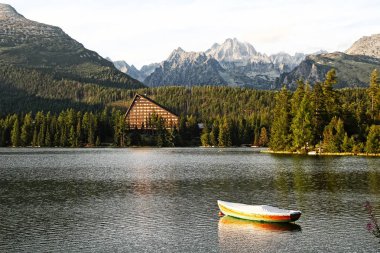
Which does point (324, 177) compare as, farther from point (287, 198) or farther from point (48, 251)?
point (48, 251)

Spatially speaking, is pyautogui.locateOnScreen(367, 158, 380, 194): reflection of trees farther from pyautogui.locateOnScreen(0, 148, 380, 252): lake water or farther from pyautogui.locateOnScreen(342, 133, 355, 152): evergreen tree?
pyautogui.locateOnScreen(342, 133, 355, 152): evergreen tree

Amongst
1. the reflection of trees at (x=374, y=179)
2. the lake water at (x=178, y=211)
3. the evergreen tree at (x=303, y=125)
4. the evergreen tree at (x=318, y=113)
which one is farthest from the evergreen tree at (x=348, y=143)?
the lake water at (x=178, y=211)

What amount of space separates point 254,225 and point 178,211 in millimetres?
11567

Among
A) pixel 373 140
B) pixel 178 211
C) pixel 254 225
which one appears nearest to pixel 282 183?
pixel 178 211

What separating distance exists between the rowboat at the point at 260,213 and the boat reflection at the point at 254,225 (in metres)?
0.54

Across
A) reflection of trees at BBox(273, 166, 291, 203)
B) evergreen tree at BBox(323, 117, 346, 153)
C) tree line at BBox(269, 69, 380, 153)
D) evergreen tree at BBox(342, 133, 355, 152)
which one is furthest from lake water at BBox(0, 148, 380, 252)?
tree line at BBox(269, 69, 380, 153)

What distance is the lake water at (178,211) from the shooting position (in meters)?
45.9

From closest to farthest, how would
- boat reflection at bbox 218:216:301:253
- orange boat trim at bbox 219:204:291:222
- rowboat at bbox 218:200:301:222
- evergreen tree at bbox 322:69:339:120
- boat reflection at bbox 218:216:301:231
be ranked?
boat reflection at bbox 218:216:301:253, boat reflection at bbox 218:216:301:231, rowboat at bbox 218:200:301:222, orange boat trim at bbox 219:204:291:222, evergreen tree at bbox 322:69:339:120

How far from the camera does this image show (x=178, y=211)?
62.5 meters

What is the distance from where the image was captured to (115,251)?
141ft

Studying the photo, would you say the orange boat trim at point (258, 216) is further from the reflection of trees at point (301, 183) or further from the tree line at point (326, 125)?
the tree line at point (326, 125)

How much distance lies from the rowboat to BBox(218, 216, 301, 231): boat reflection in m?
0.54

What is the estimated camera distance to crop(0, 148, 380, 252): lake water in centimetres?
4588

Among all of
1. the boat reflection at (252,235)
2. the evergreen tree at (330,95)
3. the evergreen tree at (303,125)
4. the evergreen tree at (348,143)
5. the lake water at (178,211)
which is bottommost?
the boat reflection at (252,235)
